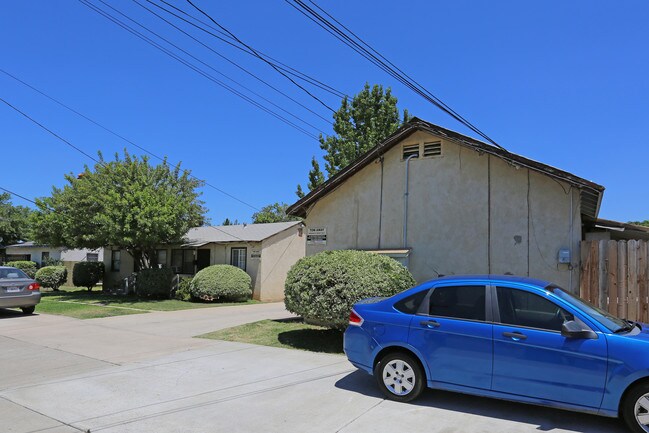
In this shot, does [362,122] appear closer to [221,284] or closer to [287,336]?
[221,284]

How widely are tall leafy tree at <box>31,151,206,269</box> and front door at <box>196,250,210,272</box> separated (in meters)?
2.14

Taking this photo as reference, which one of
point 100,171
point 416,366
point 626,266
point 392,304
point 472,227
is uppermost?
point 100,171

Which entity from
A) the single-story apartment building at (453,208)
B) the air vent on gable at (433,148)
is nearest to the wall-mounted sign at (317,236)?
the single-story apartment building at (453,208)

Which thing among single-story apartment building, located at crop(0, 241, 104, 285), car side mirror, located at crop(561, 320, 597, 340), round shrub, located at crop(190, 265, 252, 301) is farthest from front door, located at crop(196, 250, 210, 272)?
car side mirror, located at crop(561, 320, 597, 340)

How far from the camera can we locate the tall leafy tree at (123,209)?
19.2 m

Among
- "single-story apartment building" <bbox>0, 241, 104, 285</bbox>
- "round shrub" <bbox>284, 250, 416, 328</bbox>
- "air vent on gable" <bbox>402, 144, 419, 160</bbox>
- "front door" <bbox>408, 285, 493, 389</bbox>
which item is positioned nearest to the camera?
"front door" <bbox>408, 285, 493, 389</bbox>

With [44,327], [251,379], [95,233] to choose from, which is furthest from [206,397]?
[95,233]

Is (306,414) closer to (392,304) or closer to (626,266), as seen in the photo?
(392,304)

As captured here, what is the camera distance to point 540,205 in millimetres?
10172

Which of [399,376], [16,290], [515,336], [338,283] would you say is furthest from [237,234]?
[515,336]

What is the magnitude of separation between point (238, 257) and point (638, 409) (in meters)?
20.1

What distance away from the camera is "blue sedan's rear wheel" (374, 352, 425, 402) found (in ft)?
18.9

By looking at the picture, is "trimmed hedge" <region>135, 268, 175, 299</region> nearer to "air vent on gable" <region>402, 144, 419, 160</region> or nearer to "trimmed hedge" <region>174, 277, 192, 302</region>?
"trimmed hedge" <region>174, 277, 192, 302</region>

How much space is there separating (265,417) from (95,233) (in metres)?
18.3
